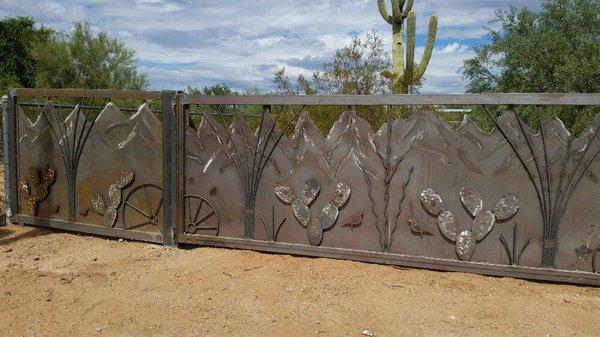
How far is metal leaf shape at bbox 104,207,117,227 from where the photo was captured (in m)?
6.68

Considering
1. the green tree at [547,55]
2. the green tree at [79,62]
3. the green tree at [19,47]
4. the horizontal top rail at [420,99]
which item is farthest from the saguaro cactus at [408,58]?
the green tree at [19,47]

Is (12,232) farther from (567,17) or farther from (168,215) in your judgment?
(567,17)

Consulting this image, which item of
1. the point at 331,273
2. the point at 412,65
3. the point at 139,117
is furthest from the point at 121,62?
the point at 331,273

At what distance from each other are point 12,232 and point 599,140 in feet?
22.3

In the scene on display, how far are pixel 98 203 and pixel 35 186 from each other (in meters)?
1.05

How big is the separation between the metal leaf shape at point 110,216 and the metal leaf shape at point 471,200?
4.02 metres

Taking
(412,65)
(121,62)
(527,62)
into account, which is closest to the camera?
(412,65)

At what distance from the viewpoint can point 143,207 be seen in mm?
6523

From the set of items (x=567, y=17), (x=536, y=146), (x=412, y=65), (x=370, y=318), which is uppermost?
(x=567, y=17)

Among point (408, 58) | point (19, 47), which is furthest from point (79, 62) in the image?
point (408, 58)

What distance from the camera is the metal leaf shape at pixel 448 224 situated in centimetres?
529

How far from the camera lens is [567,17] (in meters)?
12.1

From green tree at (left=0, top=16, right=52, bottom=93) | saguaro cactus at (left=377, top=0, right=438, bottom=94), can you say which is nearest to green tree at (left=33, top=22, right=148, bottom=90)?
green tree at (left=0, top=16, right=52, bottom=93)

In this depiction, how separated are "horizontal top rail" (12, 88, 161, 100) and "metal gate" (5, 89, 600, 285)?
0.02 m
